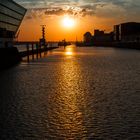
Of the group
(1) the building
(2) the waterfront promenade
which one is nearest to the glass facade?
(1) the building

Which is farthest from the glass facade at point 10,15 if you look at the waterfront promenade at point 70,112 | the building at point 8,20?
the waterfront promenade at point 70,112

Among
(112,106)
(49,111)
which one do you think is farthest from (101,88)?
(49,111)

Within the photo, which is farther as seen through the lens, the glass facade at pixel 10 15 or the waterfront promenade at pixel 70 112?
the glass facade at pixel 10 15

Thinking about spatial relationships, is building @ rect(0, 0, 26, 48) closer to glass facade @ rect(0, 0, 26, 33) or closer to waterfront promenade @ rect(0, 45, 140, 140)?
glass facade @ rect(0, 0, 26, 33)

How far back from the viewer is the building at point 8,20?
73.4 m

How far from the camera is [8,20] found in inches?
3191

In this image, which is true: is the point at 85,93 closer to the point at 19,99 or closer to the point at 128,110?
the point at 19,99

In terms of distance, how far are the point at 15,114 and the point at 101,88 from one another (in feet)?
31.8

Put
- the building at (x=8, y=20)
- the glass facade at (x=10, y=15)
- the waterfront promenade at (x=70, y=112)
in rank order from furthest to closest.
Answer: the glass facade at (x=10, y=15) → the building at (x=8, y=20) → the waterfront promenade at (x=70, y=112)

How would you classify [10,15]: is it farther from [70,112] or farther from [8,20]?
[70,112]

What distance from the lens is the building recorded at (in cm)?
7338

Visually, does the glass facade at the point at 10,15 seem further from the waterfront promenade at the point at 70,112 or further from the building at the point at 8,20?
the waterfront promenade at the point at 70,112

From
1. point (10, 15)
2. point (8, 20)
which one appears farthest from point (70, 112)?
point (10, 15)

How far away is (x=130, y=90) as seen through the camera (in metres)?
23.7
